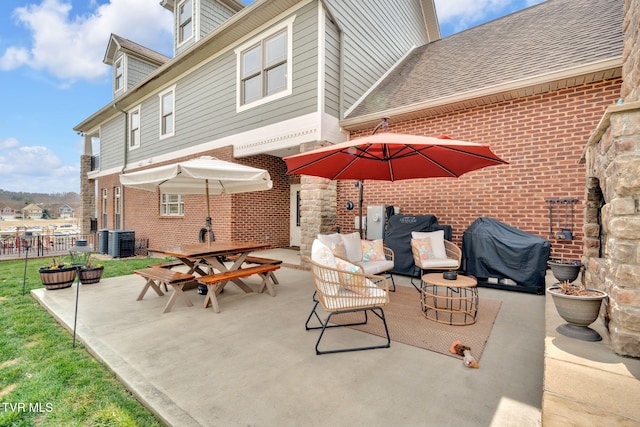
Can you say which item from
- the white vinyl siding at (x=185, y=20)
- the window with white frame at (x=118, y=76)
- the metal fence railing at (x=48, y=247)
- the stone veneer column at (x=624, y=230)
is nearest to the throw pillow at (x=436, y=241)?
the stone veneer column at (x=624, y=230)

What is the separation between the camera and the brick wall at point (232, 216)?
811 cm

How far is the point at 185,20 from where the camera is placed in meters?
10.5

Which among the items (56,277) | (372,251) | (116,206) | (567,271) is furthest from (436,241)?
(116,206)

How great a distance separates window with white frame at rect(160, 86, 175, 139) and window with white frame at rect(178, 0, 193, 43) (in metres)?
2.19

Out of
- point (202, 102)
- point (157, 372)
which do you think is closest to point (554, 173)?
point (157, 372)

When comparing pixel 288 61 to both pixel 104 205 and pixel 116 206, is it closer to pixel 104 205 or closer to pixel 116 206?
pixel 116 206

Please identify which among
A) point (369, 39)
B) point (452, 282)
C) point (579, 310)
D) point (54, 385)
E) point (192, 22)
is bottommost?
point (54, 385)

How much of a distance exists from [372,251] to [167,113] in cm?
930

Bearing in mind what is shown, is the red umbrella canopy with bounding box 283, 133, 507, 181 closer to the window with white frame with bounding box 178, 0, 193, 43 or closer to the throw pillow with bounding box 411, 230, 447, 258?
the throw pillow with bounding box 411, 230, 447, 258

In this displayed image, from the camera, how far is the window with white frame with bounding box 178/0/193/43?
1031 centimetres

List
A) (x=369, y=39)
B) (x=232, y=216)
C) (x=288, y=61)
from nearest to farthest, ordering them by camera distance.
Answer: (x=288, y=61) < (x=369, y=39) < (x=232, y=216)

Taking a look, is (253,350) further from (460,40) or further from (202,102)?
(460,40)

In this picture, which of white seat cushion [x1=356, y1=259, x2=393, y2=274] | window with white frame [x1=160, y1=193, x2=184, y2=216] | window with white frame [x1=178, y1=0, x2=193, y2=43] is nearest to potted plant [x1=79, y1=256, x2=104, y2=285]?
window with white frame [x1=160, y1=193, x2=184, y2=216]

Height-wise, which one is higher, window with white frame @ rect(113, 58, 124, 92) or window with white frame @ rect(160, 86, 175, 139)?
window with white frame @ rect(113, 58, 124, 92)
